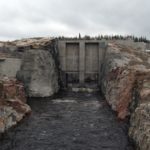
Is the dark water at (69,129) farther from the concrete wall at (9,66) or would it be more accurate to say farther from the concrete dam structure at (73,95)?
the concrete wall at (9,66)

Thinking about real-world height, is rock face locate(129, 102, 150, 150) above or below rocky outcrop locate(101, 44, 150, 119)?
below

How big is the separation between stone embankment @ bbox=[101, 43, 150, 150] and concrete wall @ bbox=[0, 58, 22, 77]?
15478mm

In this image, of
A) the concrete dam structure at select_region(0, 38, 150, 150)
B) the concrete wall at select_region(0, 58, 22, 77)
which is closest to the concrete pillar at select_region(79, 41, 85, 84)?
the concrete dam structure at select_region(0, 38, 150, 150)

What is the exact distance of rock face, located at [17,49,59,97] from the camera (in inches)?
2340

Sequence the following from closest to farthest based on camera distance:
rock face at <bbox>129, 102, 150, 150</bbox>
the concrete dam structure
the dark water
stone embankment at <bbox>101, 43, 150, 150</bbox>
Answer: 1. rock face at <bbox>129, 102, 150, 150</bbox>
2. stone embankment at <bbox>101, 43, 150, 150</bbox>
3. the dark water
4. the concrete dam structure

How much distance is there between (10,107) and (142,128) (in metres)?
17.3

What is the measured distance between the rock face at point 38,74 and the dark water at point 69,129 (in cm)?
700

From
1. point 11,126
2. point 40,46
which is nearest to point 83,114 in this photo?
point 11,126

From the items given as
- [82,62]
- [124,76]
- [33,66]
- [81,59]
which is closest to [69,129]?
[124,76]

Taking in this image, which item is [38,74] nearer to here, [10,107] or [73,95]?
[73,95]

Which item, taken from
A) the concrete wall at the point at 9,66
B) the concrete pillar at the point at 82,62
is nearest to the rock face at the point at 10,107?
the concrete wall at the point at 9,66

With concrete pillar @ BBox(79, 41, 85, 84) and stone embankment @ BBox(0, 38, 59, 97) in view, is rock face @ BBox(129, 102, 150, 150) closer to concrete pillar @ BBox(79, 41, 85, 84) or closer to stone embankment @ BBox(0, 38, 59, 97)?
stone embankment @ BBox(0, 38, 59, 97)

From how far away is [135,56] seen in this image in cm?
6203

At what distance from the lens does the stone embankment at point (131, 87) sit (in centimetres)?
3069
